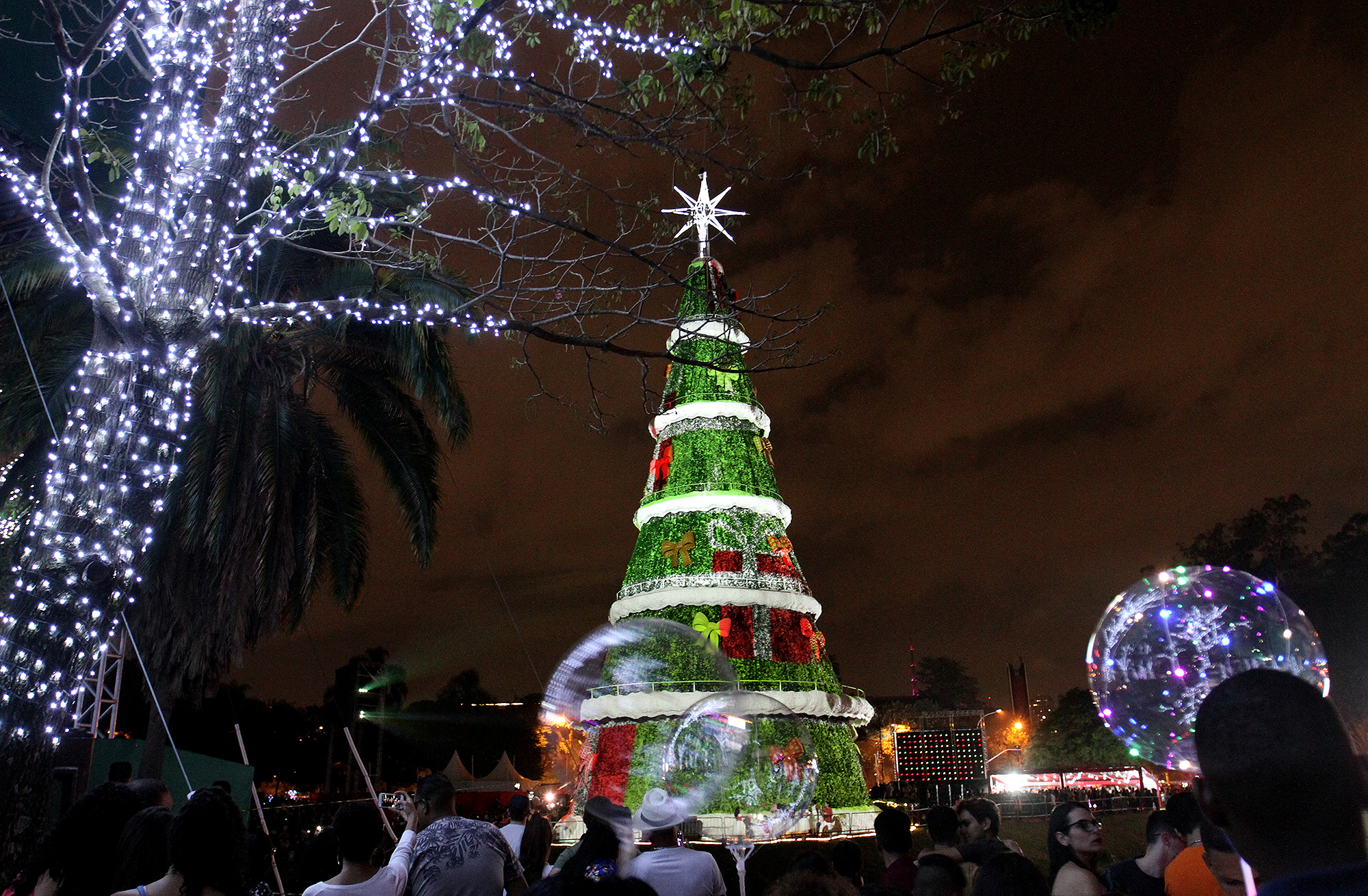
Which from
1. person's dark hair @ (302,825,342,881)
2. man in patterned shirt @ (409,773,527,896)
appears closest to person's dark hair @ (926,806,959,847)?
man in patterned shirt @ (409,773,527,896)

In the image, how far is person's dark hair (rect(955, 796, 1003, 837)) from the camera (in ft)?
19.7

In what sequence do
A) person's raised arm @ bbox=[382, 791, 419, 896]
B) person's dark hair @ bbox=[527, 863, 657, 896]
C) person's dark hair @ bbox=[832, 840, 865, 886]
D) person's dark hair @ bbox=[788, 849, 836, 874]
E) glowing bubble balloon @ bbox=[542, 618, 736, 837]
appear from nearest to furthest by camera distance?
person's dark hair @ bbox=[527, 863, 657, 896], person's dark hair @ bbox=[788, 849, 836, 874], person's raised arm @ bbox=[382, 791, 419, 896], person's dark hair @ bbox=[832, 840, 865, 886], glowing bubble balloon @ bbox=[542, 618, 736, 837]

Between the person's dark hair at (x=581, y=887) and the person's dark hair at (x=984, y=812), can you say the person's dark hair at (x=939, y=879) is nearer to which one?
the person's dark hair at (x=581, y=887)

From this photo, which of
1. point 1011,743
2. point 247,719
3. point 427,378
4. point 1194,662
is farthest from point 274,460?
point 1011,743

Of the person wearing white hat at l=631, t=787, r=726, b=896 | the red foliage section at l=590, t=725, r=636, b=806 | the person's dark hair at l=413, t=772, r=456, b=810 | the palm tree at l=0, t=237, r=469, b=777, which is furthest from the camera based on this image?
the red foliage section at l=590, t=725, r=636, b=806

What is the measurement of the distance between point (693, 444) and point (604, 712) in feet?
17.0

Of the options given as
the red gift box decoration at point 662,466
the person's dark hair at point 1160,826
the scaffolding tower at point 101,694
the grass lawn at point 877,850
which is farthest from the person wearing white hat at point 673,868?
the red gift box decoration at point 662,466

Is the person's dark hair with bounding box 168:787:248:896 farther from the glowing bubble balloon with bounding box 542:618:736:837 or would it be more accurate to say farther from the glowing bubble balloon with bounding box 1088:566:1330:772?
the glowing bubble balloon with bounding box 1088:566:1330:772

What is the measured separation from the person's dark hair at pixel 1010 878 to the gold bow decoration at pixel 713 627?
458 inches

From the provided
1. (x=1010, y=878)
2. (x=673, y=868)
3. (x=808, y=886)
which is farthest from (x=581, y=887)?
(x=673, y=868)

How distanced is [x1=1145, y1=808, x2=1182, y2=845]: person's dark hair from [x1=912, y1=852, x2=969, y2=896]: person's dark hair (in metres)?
1.45

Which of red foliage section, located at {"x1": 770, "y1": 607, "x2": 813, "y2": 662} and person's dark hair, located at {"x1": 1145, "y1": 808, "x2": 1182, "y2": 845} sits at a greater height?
red foliage section, located at {"x1": 770, "y1": 607, "x2": 813, "y2": 662}

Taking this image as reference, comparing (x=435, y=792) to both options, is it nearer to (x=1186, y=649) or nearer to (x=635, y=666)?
(x=1186, y=649)

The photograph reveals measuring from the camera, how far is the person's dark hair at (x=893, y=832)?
5508 mm
